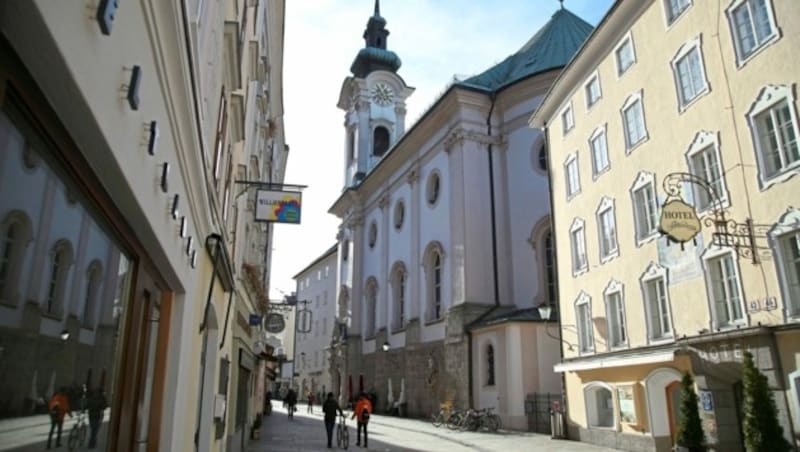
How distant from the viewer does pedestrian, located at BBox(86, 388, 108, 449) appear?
369 centimetres

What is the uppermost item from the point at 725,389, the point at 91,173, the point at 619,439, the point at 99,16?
the point at 99,16

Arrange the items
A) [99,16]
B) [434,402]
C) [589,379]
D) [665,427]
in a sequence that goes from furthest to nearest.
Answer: [434,402] < [589,379] < [665,427] < [99,16]

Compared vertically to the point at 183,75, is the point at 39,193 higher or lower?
lower

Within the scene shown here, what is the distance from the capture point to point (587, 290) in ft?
64.9

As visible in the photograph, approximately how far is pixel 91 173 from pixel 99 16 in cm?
107

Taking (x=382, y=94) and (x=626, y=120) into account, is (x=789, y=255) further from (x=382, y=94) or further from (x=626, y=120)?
(x=382, y=94)

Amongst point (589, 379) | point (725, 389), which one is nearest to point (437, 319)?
point (589, 379)

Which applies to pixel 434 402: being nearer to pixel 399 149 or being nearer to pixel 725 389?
Result: pixel 399 149

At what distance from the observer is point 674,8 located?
16.0m

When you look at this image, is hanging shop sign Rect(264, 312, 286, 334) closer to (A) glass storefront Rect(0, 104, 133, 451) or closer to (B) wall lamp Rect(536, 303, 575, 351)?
(B) wall lamp Rect(536, 303, 575, 351)

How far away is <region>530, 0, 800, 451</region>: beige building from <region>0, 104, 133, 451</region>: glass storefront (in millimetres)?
11779

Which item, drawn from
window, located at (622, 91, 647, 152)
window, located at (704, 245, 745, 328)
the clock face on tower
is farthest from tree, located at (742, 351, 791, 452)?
the clock face on tower

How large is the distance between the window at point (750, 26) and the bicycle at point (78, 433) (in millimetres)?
13576

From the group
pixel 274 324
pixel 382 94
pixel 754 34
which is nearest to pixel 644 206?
pixel 754 34
